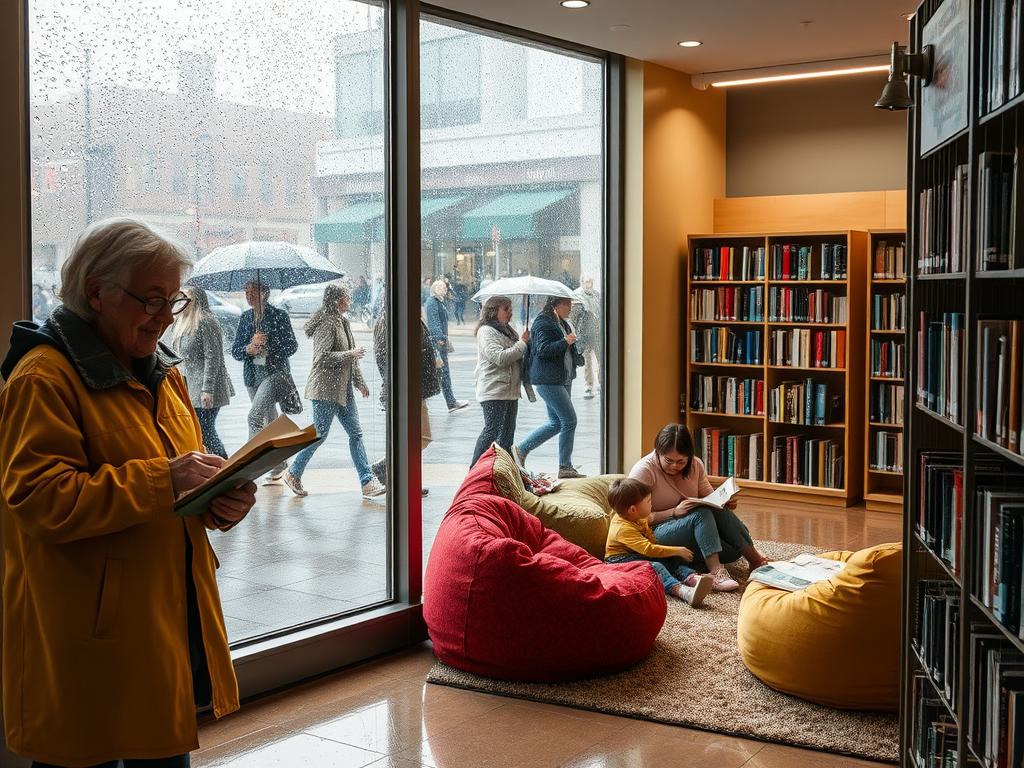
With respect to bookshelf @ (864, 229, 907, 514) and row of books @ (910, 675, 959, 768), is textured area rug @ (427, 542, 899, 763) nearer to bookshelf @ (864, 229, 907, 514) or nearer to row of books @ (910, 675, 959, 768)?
row of books @ (910, 675, 959, 768)

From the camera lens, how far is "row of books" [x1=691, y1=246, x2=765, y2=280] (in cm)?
787

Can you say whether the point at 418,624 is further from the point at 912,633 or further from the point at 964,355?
the point at 964,355

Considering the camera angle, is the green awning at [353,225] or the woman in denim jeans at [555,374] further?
the woman in denim jeans at [555,374]

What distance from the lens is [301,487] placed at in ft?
15.1

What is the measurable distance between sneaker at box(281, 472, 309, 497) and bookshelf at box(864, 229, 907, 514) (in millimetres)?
4450

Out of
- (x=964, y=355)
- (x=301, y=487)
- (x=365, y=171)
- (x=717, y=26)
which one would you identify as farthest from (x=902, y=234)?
(x=964, y=355)

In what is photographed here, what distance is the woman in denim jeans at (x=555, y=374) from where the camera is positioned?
654cm

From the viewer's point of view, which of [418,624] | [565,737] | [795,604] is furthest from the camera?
[418,624]

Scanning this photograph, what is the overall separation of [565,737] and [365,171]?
258cm

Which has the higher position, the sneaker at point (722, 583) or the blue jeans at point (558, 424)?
the blue jeans at point (558, 424)

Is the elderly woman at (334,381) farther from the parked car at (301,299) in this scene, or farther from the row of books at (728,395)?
the row of books at (728,395)

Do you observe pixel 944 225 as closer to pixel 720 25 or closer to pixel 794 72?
pixel 720 25

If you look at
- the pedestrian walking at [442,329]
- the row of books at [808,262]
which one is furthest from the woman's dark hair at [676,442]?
the row of books at [808,262]

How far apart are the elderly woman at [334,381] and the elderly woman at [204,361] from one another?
1.45 feet
